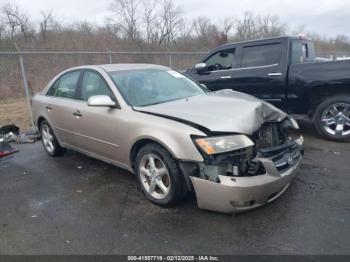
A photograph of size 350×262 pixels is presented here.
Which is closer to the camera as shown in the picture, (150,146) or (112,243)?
(112,243)

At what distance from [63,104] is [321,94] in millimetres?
4565

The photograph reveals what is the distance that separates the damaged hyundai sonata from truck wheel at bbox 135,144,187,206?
0.01m

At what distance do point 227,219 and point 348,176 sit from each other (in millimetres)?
2041

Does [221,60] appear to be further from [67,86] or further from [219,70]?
[67,86]

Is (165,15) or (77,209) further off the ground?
(165,15)

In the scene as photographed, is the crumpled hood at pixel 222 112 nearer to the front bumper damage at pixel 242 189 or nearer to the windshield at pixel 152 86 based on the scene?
the windshield at pixel 152 86

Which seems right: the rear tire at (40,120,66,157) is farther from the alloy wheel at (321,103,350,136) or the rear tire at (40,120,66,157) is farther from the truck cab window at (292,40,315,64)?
the alloy wheel at (321,103,350,136)

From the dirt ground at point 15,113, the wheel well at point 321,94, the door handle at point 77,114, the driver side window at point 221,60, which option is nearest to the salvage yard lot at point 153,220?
the door handle at point 77,114

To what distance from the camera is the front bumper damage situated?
3111 millimetres

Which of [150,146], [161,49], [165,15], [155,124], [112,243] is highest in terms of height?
[165,15]

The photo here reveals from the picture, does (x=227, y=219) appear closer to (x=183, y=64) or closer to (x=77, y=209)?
(x=77, y=209)

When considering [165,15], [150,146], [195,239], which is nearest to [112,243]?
[195,239]

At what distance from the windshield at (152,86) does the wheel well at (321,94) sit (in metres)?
2.45

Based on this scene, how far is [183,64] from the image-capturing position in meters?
14.9
